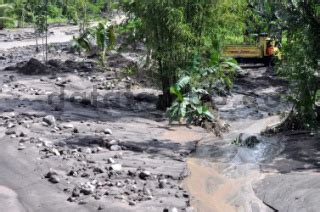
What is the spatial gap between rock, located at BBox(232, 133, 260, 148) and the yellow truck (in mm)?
10243

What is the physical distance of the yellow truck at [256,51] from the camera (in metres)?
21.6

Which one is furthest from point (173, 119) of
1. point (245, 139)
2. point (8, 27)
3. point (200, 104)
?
point (8, 27)

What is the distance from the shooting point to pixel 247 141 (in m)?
11.4

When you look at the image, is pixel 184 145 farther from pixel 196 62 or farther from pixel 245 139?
pixel 196 62

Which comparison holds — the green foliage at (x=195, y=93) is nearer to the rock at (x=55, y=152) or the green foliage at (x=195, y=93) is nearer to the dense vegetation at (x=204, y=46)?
the dense vegetation at (x=204, y=46)

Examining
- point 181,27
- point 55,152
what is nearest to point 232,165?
point 55,152

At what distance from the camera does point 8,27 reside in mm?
43688

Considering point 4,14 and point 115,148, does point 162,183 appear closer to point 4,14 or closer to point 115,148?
point 115,148

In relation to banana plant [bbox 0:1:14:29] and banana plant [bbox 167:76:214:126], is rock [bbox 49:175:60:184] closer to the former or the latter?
banana plant [bbox 167:76:214:126]

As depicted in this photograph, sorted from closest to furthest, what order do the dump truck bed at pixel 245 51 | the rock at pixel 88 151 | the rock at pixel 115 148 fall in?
the rock at pixel 88 151 < the rock at pixel 115 148 < the dump truck bed at pixel 245 51

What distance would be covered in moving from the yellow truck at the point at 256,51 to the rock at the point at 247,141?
10.2m

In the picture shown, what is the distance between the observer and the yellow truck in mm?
21625

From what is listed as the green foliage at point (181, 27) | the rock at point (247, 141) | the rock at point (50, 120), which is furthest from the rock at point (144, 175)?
the green foliage at point (181, 27)

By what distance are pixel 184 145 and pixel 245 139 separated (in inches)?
57.9
